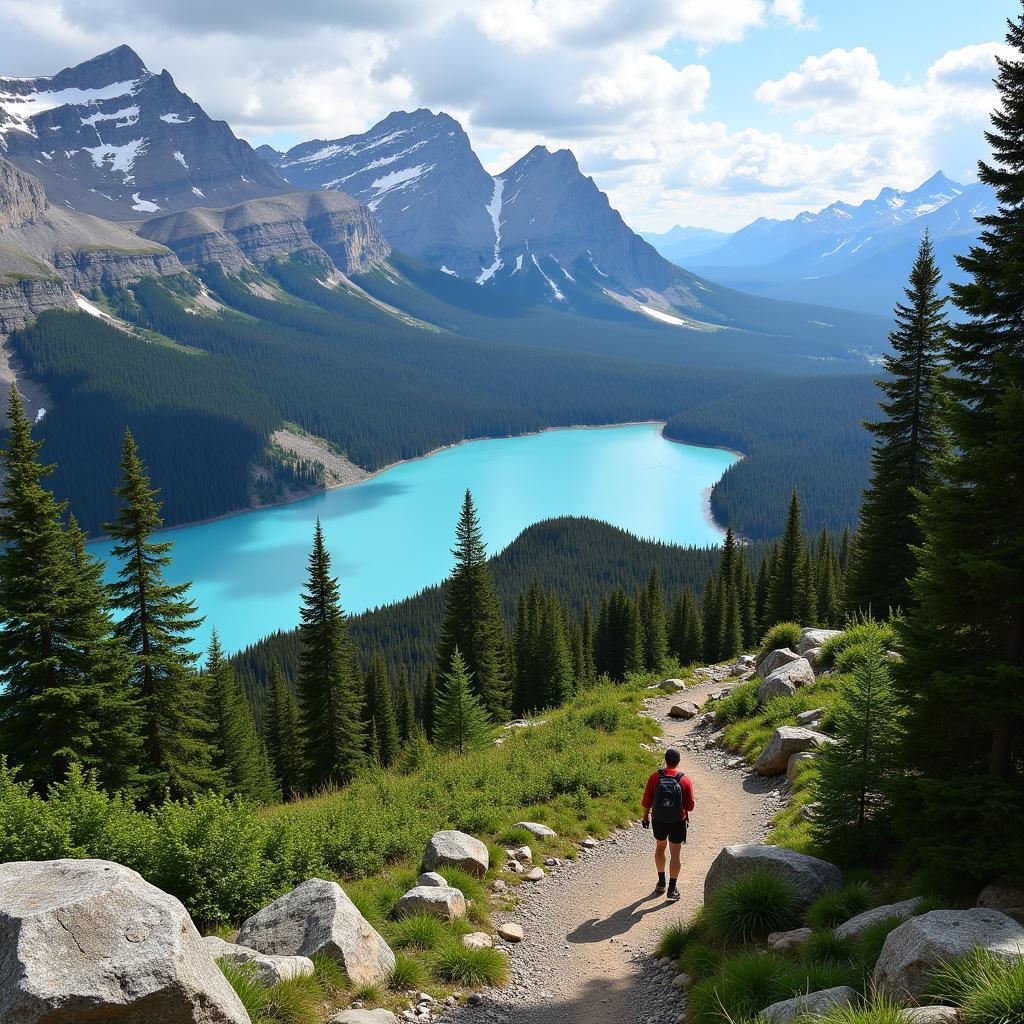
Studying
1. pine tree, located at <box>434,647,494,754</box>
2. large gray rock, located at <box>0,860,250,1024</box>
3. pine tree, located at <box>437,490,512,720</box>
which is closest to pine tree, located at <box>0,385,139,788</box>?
pine tree, located at <box>434,647,494,754</box>

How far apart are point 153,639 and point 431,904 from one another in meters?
17.9

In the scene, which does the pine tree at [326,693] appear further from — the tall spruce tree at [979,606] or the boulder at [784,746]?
the tall spruce tree at [979,606]

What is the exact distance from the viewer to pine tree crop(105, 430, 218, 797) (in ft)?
82.6

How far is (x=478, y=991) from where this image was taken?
10.3 m

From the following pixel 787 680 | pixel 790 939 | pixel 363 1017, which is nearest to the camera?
pixel 363 1017

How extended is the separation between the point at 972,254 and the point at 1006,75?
2.63m

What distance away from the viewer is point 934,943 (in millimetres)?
7129

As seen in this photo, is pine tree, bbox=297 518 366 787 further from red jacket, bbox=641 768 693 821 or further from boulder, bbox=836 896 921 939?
boulder, bbox=836 896 921 939

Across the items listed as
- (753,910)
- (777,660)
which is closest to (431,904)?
(753,910)

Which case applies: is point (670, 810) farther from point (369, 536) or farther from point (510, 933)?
point (369, 536)

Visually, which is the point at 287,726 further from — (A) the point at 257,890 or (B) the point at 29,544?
(A) the point at 257,890

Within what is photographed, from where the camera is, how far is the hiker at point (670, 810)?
42.4 feet

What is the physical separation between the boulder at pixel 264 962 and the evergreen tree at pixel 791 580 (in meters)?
46.9

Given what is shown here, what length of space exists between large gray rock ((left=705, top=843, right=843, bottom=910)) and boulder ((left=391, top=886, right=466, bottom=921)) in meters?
3.84
